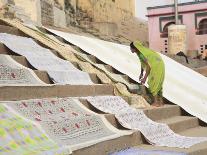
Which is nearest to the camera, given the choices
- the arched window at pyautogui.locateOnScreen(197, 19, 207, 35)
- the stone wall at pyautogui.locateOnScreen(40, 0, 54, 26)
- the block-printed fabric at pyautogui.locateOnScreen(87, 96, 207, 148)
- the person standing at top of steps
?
the block-printed fabric at pyautogui.locateOnScreen(87, 96, 207, 148)

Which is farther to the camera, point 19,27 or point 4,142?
point 19,27

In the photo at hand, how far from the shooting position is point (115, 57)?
8758 millimetres

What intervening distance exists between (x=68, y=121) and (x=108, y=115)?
3.14 feet

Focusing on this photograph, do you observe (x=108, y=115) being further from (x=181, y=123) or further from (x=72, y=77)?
(x=181, y=123)

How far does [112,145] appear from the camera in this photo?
4703 mm

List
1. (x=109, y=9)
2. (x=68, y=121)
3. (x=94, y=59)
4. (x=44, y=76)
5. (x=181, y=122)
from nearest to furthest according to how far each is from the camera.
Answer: (x=68, y=121) < (x=44, y=76) < (x=181, y=122) < (x=94, y=59) < (x=109, y=9)

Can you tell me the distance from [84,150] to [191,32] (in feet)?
61.5

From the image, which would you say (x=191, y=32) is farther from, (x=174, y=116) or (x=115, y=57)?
(x=174, y=116)

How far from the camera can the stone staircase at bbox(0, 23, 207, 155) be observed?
183 inches

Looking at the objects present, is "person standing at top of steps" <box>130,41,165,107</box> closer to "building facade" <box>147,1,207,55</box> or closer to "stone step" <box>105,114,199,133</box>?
"stone step" <box>105,114,199,133</box>

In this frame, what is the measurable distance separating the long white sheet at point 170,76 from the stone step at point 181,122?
0.75ft

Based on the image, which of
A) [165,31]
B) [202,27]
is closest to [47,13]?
[165,31]

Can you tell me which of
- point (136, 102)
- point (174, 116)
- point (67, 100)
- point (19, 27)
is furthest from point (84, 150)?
point (19, 27)

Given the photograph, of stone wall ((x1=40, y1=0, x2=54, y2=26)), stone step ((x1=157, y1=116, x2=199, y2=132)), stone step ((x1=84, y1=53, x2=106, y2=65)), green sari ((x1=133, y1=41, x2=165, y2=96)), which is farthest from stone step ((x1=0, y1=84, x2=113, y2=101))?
stone wall ((x1=40, y1=0, x2=54, y2=26))
